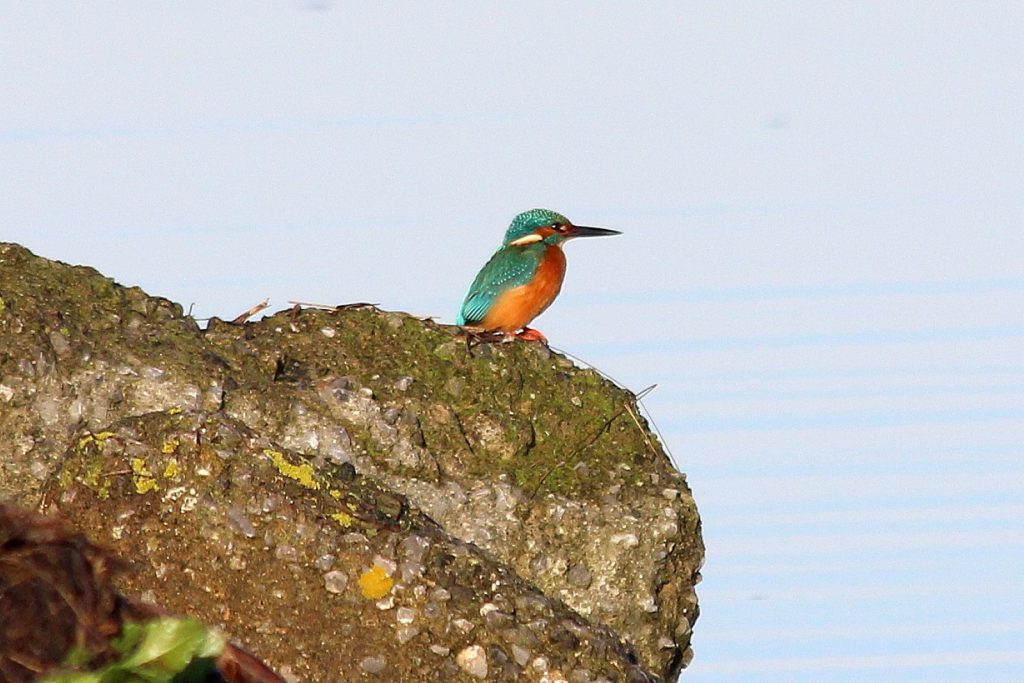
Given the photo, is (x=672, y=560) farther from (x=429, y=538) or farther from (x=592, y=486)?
(x=429, y=538)

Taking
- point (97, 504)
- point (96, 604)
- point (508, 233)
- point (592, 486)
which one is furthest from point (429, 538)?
point (508, 233)

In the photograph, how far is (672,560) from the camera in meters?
6.54

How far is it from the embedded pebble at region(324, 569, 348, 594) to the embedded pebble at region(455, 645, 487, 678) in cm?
37

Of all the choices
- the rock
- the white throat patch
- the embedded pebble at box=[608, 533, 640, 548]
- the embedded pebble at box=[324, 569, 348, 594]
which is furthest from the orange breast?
the embedded pebble at box=[324, 569, 348, 594]

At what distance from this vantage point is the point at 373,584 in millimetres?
4816

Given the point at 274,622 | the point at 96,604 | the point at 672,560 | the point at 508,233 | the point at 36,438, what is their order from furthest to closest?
the point at 508,233
the point at 672,560
the point at 36,438
the point at 274,622
the point at 96,604

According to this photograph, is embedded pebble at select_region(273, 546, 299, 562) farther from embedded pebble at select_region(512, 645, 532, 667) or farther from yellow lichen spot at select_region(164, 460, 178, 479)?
embedded pebble at select_region(512, 645, 532, 667)

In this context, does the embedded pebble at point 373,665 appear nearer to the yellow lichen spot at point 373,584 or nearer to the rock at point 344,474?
the rock at point 344,474

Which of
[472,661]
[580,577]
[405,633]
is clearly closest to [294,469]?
[405,633]

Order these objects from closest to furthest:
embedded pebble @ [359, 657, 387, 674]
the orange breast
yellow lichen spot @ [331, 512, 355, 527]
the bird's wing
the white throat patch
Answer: embedded pebble @ [359, 657, 387, 674], yellow lichen spot @ [331, 512, 355, 527], the orange breast, the bird's wing, the white throat patch

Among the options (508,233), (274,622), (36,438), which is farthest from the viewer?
(508,233)

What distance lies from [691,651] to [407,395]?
1457mm

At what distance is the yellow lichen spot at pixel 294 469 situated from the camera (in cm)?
496

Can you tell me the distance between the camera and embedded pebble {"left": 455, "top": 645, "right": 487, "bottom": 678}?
481cm
